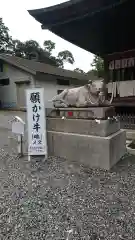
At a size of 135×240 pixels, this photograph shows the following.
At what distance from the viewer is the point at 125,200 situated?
104 inches

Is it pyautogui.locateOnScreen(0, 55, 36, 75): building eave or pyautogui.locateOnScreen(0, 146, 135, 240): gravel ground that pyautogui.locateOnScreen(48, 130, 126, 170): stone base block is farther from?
pyautogui.locateOnScreen(0, 55, 36, 75): building eave

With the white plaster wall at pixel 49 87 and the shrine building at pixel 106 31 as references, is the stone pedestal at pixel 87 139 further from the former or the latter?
the white plaster wall at pixel 49 87

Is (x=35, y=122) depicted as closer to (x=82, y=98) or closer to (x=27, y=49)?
(x=82, y=98)

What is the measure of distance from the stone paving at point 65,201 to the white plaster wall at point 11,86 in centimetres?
1193

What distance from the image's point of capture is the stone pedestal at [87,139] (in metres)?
3.77

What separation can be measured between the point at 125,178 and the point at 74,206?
1.23 metres

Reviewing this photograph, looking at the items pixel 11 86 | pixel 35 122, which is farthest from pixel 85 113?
pixel 11 86

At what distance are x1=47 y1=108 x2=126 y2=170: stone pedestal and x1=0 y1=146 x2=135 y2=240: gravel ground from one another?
217 millimetres

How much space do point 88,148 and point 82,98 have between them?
109cm

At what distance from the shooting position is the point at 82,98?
429 cm

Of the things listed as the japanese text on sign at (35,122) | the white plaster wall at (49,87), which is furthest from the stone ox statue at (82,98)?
the white plaster wall at (49,87)

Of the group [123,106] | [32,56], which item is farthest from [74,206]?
[32,56]

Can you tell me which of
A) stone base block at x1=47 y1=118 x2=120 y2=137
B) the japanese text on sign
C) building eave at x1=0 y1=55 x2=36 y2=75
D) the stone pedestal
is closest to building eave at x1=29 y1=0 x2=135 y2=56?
the japanese text on sign

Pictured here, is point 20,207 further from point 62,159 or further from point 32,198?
point 62,159
